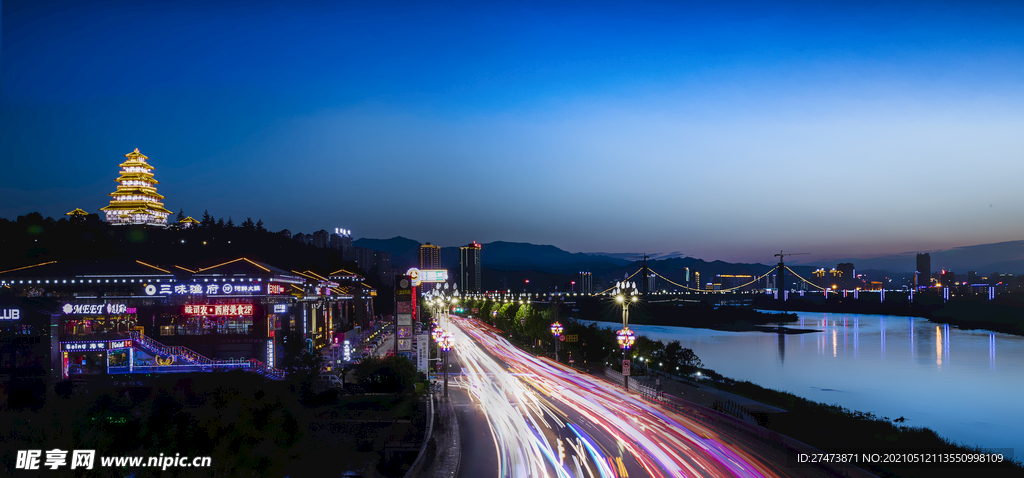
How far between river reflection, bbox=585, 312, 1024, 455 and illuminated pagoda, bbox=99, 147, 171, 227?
86347mm

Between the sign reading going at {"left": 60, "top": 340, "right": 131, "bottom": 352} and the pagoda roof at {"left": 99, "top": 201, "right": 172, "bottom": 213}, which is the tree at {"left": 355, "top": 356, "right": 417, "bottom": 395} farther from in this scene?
the pagoda roof at {"left": 99, "top": 201, "right": 172, "bottom": 213}

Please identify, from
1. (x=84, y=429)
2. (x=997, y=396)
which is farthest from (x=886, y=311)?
(x=84, y=429)

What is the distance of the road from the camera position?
17062 millimetres

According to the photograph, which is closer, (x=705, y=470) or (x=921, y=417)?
(x=705, y=470)

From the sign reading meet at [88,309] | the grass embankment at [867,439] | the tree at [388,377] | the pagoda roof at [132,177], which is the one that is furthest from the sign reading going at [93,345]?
the pagoda roof at [132,177]

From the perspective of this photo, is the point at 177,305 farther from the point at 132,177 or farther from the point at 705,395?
the point at 132,177

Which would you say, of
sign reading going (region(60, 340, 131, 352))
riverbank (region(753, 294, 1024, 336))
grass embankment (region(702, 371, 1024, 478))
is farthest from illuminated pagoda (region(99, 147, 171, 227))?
riverbank (region(753, 294, 1024, 336))

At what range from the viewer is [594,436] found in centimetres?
2114

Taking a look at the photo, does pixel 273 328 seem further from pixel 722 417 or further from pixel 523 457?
pixel 722 417

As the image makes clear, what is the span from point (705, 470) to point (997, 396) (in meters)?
41.1

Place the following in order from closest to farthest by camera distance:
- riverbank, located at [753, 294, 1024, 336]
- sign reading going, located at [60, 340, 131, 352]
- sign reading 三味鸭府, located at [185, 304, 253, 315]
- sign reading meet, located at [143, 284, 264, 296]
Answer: sign reading going, located at [60, 340, 131, 352]
sign reading 三味鸭府, located at [185, 304, 253, 315]
sign reading meet, located at [143, 284, 264, 296]
riverbank, located at [753, 294, 1024, 336]

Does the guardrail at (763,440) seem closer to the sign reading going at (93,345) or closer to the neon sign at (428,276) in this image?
the neon sign at (428,276)

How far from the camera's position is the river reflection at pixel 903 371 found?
3694 cm

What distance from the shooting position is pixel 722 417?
2191cm
